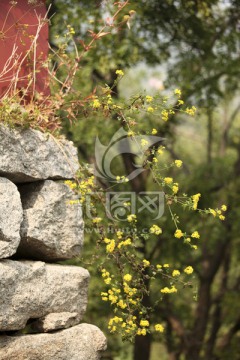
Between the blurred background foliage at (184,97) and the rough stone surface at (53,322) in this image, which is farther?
the blurred background foliage at (184,97)

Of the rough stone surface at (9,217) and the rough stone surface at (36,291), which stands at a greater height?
the rough stone surface at (9,217)

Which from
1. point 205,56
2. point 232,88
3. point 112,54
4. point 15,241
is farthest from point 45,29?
point 232,88

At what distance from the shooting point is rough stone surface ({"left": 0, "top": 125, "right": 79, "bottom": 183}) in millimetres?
3764

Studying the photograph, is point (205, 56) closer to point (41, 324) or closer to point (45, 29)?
point (45, 29)

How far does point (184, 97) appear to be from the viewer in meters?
8.60

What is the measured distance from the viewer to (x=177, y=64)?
8.91 meters

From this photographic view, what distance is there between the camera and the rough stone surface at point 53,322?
13.0ft

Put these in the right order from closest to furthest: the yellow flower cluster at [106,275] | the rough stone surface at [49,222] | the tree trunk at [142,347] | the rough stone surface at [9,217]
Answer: the rough stone surface at [9,217], the rough stone surface at [49,222], the yellow flower cluster at [106,275], the tree trunk at [142,347]

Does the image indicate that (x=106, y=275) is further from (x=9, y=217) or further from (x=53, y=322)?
(x=9, y=217)

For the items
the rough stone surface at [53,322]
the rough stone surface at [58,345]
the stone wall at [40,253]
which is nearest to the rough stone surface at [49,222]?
the stone wall at [40,253]

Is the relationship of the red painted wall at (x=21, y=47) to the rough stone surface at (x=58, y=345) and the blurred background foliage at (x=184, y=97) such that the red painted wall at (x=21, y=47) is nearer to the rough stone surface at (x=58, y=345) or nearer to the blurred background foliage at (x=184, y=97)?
the blurred background foliage at (x=184, y=97)

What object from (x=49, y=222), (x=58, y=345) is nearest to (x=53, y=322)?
(x=58, y=345)

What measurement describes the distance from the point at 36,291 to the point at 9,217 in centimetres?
46

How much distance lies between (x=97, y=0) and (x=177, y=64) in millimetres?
2455
